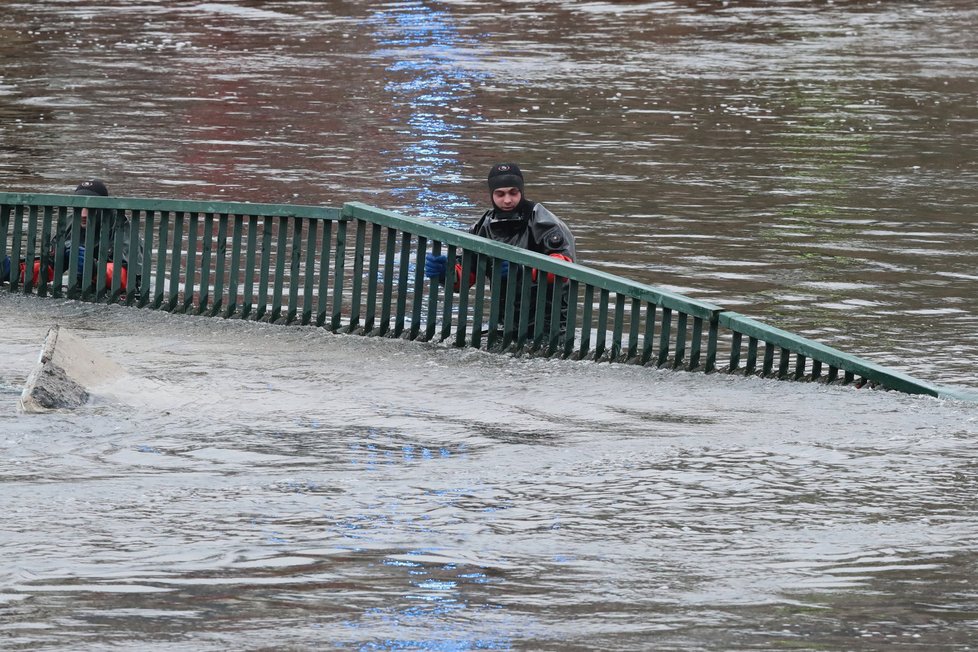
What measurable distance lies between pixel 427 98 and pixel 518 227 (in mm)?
14782

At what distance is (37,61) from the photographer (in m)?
30.9

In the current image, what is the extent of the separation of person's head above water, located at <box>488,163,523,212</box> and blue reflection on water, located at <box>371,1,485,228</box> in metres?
4.72

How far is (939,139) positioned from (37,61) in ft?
51.0

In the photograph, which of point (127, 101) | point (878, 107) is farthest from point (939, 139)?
point (127, 101)

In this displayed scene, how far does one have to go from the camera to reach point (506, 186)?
37.4 ft

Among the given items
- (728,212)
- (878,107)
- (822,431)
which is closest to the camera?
(822,431)

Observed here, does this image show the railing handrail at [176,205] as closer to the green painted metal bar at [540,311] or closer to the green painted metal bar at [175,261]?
the green painted metal bar at [175,261]

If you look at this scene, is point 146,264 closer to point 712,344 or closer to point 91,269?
point 91,269

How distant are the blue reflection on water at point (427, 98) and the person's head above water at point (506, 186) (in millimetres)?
4716

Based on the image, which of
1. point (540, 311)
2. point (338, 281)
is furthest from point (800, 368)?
point (338, 281)

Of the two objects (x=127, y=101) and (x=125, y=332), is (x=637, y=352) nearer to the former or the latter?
(x=125, y=332)

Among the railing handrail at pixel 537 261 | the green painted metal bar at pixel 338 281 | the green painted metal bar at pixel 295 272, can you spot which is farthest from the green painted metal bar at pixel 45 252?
the railing handrail at pixel 537 261

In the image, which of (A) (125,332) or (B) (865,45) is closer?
(A) (125,332)

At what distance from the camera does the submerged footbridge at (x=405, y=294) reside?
10.8 m
